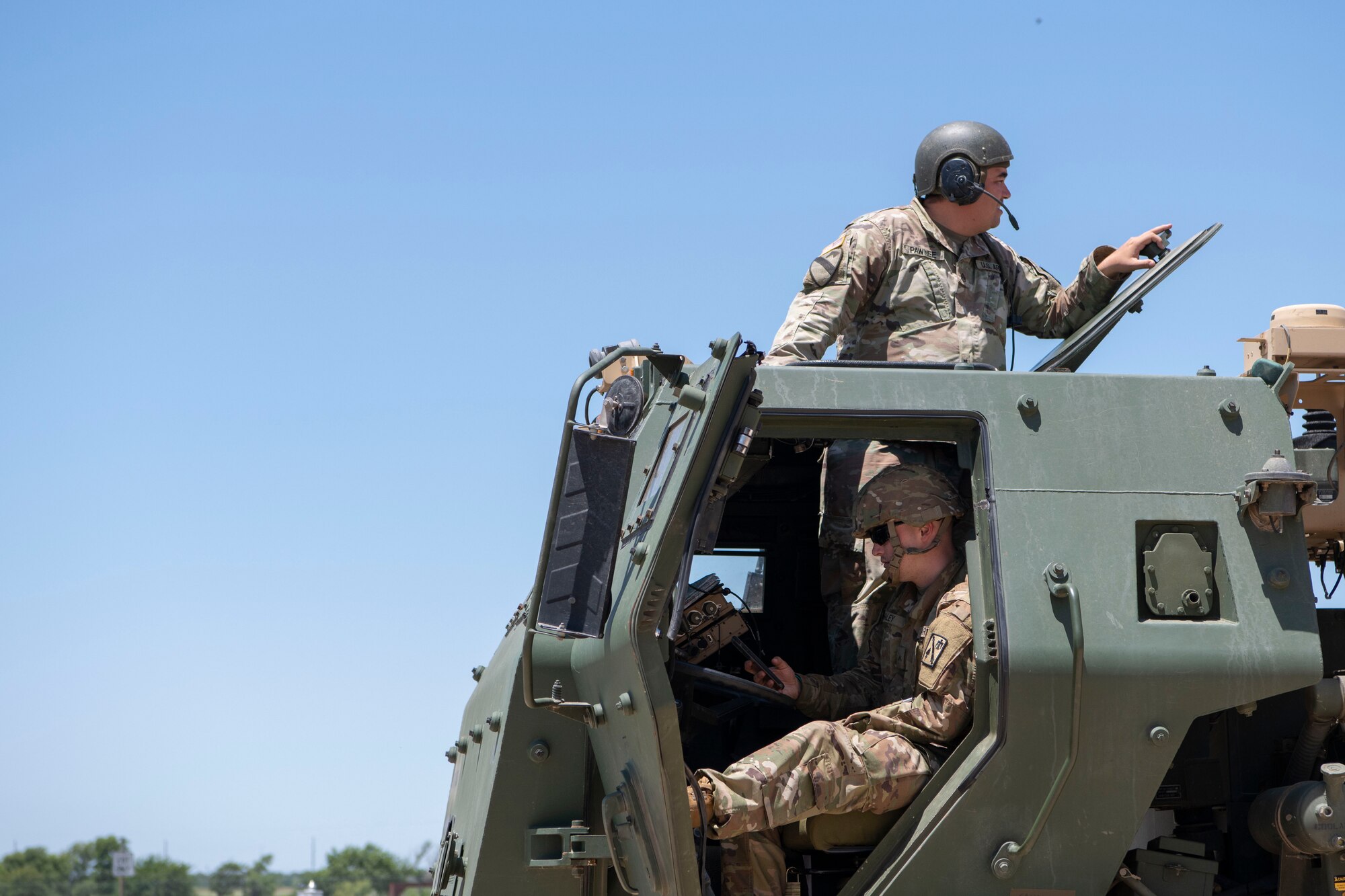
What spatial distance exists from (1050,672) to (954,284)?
72.1 inches

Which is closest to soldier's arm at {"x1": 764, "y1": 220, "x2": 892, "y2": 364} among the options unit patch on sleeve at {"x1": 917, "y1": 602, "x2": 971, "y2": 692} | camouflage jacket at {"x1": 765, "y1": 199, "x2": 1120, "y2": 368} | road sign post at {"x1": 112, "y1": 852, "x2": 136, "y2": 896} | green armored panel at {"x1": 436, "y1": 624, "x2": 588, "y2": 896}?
camouflage jacket at {"x1": 765, "y1": 199, "x2": 1120, "y2": 368}

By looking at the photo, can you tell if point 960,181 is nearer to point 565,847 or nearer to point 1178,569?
point 1178,569

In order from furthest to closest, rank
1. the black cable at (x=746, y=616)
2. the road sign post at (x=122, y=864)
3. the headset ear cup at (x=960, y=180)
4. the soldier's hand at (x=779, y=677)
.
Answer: the road sign post at (x=122, y=864)
the headset ear cup at (x=960, y=180)
the black cable at (x=746, y=616)
the soldier's hand at (x=779, y=677)

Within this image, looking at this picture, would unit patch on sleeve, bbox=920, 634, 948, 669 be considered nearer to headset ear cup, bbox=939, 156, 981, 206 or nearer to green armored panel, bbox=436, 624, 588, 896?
green armored panel, bbox=436, 624, 588, 896

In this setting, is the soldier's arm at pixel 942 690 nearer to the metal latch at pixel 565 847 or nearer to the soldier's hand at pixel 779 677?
the soldier's hand at pixel 779 677

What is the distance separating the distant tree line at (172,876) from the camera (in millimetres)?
32656

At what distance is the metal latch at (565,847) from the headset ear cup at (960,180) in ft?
8.23

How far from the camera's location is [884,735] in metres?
4.36

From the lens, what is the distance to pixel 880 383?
4.37 m

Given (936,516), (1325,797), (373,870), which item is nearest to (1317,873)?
(1325,797)

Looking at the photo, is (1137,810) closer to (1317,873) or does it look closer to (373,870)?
(1317,873)

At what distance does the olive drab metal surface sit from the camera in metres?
3.94

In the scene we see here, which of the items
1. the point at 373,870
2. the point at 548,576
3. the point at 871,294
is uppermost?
the point at 871,294

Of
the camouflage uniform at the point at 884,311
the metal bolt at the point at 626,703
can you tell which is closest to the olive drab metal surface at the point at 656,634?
the metal bolt at the point at 626,703
